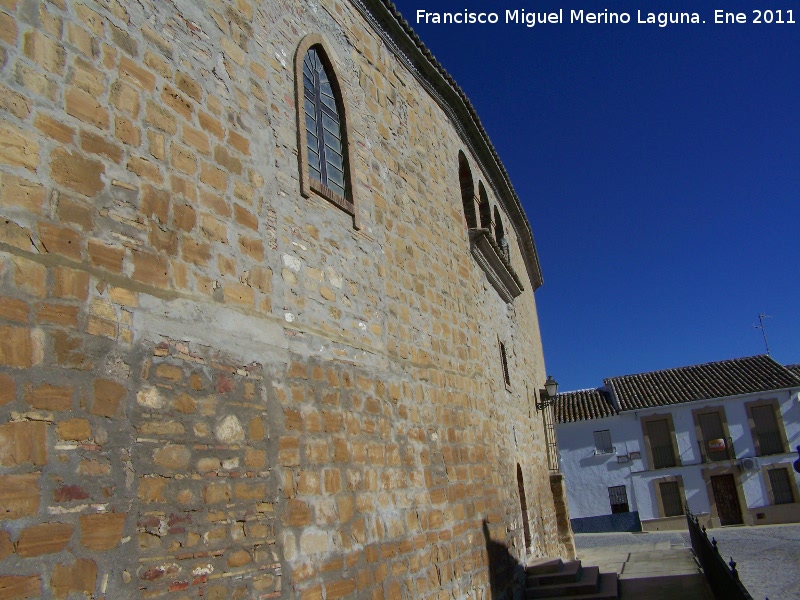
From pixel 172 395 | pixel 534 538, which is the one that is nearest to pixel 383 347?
pixel 172 395

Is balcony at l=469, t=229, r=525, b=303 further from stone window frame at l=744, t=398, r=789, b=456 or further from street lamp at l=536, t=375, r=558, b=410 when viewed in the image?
stone window frame at l=744, t=398, r=789, b=456

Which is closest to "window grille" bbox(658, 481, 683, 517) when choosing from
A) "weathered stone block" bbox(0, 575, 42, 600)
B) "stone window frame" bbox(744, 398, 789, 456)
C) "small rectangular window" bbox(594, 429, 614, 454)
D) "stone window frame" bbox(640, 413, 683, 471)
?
"stone window frame" bbox(640, 413, 683, 471)

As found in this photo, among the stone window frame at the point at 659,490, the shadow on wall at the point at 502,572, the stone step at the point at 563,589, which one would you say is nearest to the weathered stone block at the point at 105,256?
the shadow on wall at the point at 502,572

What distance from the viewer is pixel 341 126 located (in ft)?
18.6

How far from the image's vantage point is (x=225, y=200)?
4.01 meters

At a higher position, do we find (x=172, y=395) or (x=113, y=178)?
(x=113, y=178)

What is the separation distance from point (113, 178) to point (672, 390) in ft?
A: 85.3

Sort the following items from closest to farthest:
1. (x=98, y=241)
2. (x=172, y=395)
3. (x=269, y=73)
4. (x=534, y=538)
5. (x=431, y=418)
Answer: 1. (x=98, y=241)
2. (x=172, y=395)
3. (x=269, y=73)
4. (x=431, y=418)
5. (x=534, y=538)

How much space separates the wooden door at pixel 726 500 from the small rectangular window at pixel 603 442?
367 cm

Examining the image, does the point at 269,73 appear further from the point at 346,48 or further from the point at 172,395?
the point at 172,395

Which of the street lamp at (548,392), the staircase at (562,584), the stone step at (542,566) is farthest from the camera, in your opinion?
the street lamp at (548,392)

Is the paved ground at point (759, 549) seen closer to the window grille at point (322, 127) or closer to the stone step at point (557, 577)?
the stone step at point (557, 577)

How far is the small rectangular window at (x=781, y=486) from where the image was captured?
23.2 meters

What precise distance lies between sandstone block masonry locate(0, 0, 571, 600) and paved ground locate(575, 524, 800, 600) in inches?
253
